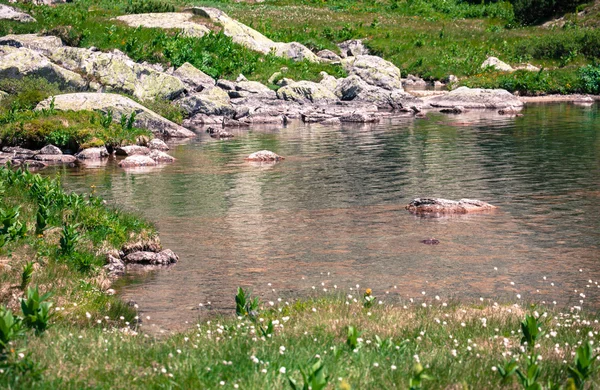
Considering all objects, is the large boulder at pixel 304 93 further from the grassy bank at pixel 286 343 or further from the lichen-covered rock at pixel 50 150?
the grassy bank at pixel 286 343

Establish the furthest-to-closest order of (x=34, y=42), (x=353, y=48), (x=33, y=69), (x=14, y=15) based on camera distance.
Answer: (x=353, y=48) → (x=14, y=15) → (x=34, y=42) → (x=33, y=69)

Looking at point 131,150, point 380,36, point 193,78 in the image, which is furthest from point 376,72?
point 131,150

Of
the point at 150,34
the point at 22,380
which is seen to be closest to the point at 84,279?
the point at 22,380

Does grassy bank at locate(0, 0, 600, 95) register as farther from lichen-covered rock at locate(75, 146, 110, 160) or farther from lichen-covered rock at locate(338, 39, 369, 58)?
lichen-covered rock at locate(75, 146, 110, 160)

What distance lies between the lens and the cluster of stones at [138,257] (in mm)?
16188

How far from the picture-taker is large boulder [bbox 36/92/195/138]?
38.0 meters

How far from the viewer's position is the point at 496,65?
6481 centimetres

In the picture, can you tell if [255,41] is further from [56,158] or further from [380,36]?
[56,158]

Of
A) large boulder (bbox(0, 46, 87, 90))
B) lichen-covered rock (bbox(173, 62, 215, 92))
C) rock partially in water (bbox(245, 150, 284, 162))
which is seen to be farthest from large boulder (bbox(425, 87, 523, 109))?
large boulder (bbox(0, 46, 87, 90))

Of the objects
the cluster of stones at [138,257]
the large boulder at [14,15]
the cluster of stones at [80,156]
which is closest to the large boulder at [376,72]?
the cluster of stones at [80,156]

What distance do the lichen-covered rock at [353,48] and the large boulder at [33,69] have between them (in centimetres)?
3274

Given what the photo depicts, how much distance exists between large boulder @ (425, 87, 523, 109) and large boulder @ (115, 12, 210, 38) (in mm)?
21007

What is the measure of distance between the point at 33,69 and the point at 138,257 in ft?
102

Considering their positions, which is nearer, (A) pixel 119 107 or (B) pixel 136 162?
(B) pixel 136 162
